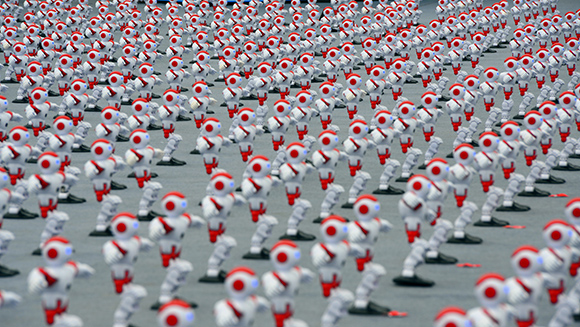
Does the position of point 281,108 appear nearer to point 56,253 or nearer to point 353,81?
point 353,81

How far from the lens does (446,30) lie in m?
34.4

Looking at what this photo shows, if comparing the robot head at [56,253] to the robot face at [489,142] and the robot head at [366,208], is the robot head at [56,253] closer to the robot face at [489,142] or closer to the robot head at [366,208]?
the robot head at [366,208]

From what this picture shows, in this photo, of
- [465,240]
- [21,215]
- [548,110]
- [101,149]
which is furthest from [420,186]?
[21,215]

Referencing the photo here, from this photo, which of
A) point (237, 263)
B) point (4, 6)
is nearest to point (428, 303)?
point (237, 263)

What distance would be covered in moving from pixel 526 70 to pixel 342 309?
16.2 meters

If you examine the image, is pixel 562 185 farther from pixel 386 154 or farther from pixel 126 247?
pixel 126 247

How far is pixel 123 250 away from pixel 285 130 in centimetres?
898

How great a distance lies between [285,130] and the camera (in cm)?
2248

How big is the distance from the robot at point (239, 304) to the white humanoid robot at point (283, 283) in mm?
307

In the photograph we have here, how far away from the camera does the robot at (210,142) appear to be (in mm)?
20188

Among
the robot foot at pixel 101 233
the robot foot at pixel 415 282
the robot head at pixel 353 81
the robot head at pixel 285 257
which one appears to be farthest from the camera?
the robot head at pixel 353 81

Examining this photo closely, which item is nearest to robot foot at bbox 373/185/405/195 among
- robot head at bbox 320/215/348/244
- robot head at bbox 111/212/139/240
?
robot head at bbox 320/215/348/244

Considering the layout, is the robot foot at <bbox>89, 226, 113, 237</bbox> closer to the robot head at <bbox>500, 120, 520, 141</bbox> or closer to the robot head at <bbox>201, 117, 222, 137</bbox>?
the robot head at <bbox>201, 117, 222, 137</bbox>

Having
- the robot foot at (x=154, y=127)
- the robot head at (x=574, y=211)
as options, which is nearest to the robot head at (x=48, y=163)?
the robot foot at (x=154, y=127)
